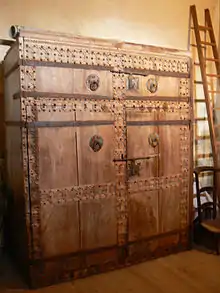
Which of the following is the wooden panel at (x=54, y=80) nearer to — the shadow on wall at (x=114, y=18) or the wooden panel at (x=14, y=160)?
the wooden panel at (x=14, y=160)

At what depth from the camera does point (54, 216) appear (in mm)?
2842

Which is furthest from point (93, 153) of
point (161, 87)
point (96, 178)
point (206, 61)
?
point (206, 61)

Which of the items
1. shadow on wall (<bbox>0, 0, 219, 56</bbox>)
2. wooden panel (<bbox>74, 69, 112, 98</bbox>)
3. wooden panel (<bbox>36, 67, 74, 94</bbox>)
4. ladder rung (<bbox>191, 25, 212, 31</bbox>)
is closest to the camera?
wooden panel (<bbox>36, 67, 74, 94</bbox>)

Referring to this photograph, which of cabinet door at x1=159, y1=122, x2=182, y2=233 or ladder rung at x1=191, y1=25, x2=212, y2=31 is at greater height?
ladder rung at x1=191, y1=25, x2=212, y2=31

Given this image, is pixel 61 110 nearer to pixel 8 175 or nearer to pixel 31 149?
pixel 31 149

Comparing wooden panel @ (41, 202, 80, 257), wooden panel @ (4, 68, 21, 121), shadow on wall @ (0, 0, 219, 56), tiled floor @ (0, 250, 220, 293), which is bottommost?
tiled floor @ (0, 250, 220, 293)

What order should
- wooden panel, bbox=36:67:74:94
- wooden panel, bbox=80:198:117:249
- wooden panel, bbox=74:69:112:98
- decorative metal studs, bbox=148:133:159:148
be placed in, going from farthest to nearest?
decorative metal studs, bbox=148:133:159:148
wooden panel, bbox=80:198:117:249
wooden panel, bbox=74:69:112:98
wooden panel, bbox=36:67:74:94

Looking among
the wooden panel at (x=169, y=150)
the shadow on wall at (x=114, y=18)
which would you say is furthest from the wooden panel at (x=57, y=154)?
the shadow on wall at (x=114, y=18)

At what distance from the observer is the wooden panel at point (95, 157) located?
292cm

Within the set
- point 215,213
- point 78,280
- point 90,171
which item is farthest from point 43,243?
point 215,213

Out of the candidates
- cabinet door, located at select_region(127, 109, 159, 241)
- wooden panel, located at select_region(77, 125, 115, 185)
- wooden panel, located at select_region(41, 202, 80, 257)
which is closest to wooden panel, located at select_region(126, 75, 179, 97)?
cabinet door, located at select_region(127, 109, 159, 241)

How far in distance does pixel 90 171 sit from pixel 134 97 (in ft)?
2.66

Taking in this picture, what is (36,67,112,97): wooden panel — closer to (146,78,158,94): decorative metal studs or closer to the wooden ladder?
(146,78,158,94): decorative metal studs

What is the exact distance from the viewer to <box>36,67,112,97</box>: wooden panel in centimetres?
273
